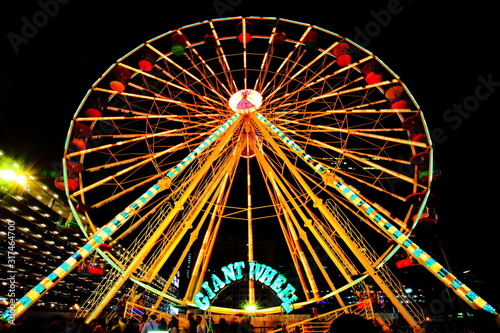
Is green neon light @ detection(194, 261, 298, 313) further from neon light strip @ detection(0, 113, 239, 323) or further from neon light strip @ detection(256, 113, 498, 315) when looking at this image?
neon light strip @ detection(256, 113, 498, 315)

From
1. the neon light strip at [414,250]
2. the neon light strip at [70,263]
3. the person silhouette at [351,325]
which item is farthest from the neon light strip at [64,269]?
the person silhouette at [351,325]

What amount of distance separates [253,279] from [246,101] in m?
8.38

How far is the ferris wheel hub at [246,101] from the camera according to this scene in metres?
14.1

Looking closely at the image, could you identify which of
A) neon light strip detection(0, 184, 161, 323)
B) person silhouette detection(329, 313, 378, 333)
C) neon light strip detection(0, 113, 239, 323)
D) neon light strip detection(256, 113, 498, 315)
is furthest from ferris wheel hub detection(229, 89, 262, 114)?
person silhouette detection(329, 313, 378, 333)

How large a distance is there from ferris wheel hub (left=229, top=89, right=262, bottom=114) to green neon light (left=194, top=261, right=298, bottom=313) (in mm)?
7346

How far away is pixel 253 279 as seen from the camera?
11.6m

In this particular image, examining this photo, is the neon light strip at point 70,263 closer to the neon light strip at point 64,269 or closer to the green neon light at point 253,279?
the neon light strip at point 64,269

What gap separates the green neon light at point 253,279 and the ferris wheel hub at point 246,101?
735 cm

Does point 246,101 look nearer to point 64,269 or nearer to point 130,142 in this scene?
point 130,142

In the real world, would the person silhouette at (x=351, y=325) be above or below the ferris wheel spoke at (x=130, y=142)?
below

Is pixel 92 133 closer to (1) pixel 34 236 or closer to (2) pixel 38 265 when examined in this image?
(1) pixel 34 236

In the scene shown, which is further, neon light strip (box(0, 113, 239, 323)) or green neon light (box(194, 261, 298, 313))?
green neon light (box(194, 261, 298, 313))

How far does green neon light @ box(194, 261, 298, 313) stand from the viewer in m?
11.1

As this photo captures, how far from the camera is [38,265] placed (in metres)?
39.1
